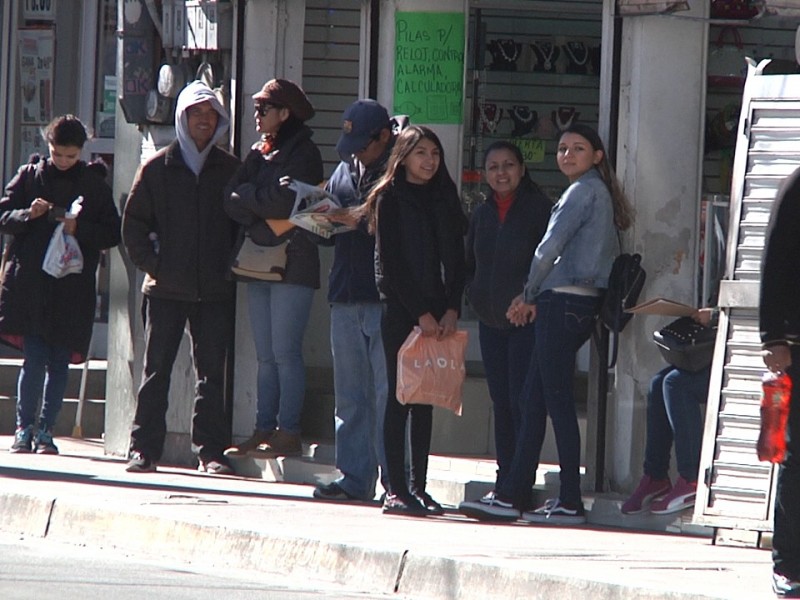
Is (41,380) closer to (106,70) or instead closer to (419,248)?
(419,248)

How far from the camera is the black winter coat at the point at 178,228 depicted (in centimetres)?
1105

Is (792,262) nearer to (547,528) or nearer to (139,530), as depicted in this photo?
(547,528)

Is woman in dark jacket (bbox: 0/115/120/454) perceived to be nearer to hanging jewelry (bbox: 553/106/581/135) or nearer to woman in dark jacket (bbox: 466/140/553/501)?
hanging jewelry (bbox: 553/106/581/135)

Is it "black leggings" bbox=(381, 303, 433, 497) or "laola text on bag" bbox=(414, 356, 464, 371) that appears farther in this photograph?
"black leggings" bbox=(381, 303, 433, 497)

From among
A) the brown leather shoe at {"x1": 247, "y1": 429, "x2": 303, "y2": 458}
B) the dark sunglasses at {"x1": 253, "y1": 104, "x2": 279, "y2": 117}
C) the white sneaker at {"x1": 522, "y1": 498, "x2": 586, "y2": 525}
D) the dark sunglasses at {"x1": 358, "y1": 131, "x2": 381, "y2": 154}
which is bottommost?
the white sneaker at {"x1": 522, "y1": 498, "x2": 586, "y2": 525}

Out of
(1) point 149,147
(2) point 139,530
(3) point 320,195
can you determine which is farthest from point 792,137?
(1) point 149,147

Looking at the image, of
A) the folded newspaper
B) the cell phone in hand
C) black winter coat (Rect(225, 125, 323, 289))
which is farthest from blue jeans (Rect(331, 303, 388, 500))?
the cell phone in hand

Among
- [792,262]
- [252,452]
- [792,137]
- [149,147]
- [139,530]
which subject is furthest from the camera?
[149,147]

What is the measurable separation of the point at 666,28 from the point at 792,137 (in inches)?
61.3

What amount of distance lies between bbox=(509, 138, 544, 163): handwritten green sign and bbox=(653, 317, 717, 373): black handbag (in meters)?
3.09

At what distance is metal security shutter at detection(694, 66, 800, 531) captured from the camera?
8422mm

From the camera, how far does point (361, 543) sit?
8258 millimetres

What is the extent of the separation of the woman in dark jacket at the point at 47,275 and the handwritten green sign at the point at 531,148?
258 centimetres

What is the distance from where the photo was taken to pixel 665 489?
9305 millimetres
